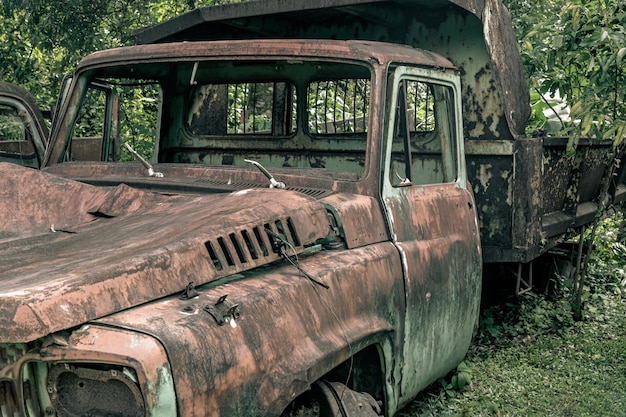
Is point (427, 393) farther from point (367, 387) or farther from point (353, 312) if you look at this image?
point (353, 312)

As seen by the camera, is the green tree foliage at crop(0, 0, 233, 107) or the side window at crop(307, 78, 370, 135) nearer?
the side window at crop(307, 78, 370, 135)

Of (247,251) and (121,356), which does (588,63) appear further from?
(121,356)

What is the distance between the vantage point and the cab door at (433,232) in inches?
150

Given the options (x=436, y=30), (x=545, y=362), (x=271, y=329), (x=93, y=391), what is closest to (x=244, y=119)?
(x=436, y=30)

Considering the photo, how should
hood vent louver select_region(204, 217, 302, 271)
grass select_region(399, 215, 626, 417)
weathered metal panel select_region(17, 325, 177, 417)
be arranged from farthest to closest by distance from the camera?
grass select_region(399, 215, 626, 417) → hood vent louver select_region(204, 217, 302, 271) → weathered metal panel select_region(17, 325, 177, 417)

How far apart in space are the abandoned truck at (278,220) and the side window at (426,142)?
0.05ft

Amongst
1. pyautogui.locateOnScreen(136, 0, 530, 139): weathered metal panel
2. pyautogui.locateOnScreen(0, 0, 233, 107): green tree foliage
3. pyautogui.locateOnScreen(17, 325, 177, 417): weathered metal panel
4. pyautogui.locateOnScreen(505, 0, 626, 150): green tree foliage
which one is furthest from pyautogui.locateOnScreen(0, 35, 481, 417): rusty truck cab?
pyautogui.locateOnScreen(0, 0, 233, 107): green tree foliage

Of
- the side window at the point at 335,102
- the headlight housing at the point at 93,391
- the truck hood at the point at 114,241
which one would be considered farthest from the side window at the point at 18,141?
the headlight housing at the point at 93,391

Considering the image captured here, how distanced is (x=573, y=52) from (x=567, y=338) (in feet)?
6.87

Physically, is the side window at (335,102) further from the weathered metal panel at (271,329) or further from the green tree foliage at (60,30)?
the green tree foliage at (60,30)

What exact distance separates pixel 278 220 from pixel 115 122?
7.45ft

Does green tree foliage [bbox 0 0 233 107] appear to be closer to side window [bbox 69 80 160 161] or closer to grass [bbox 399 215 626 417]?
side window [bbox 69 80 160 161]

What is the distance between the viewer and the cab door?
3801 millimetres

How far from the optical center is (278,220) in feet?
10.4
